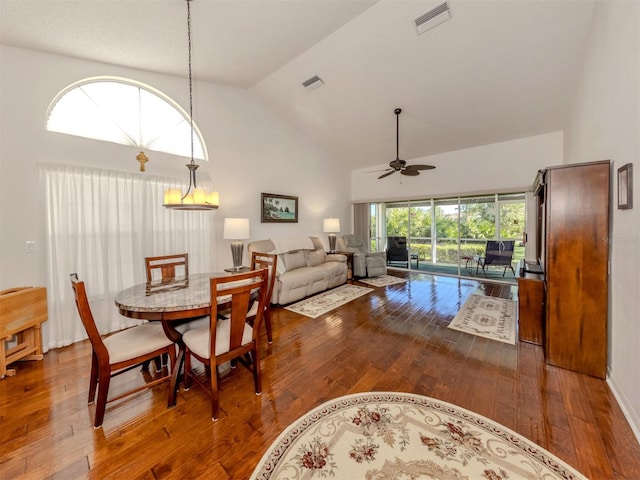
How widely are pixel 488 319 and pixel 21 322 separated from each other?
17.2ft

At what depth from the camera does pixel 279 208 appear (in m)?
5.29

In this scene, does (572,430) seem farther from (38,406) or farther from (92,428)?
(38,406)

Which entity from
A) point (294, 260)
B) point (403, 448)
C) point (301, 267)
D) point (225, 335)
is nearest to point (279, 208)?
point (294, 260)

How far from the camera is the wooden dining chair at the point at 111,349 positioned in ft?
5.32

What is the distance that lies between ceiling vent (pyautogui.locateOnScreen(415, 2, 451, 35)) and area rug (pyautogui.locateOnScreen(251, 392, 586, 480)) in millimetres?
3905

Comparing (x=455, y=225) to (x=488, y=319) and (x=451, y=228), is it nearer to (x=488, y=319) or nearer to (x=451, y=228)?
(x=451, y=228)

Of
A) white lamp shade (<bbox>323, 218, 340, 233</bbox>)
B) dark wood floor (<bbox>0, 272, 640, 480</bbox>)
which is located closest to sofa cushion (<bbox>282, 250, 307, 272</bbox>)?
white lamp shade (<bbox>323, 218, 340, 233</bbox>)

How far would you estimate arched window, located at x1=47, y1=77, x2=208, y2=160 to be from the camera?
299 cm

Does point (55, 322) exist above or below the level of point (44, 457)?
above

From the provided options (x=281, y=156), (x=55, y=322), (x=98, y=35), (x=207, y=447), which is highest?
(x=98, y=35)

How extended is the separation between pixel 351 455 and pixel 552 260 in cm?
241

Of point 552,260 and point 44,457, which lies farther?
point 552,260

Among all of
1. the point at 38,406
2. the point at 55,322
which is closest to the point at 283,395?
the point at 38,406

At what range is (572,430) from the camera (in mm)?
1619
